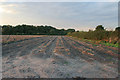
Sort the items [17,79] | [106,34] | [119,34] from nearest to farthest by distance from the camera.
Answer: [17,79] < [119,34] < [106,34]

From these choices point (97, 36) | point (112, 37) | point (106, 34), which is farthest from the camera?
point (97, 36)

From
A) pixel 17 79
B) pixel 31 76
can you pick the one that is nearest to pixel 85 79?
pixel 31 76

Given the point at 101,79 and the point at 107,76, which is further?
the point at 107,76

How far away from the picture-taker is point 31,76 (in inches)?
124

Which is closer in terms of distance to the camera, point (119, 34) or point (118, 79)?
point (118, 79)

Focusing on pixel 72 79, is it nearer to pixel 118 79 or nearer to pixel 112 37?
pixel 118 79

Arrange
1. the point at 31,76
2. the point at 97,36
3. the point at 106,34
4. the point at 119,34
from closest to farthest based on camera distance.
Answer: the point at 31,76, the point at 119,34, the point at 106,34, the point at 97,36

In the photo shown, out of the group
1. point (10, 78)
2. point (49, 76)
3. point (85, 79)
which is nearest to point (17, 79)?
point (10, 78)

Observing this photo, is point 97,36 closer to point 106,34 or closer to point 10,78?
point 106,34

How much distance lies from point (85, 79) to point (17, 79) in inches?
82.7

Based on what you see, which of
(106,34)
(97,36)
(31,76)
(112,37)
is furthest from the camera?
(97,36)

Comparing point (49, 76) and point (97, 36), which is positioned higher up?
point (97, 36)

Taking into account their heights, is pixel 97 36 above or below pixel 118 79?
above

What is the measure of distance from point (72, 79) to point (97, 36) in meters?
16.6
